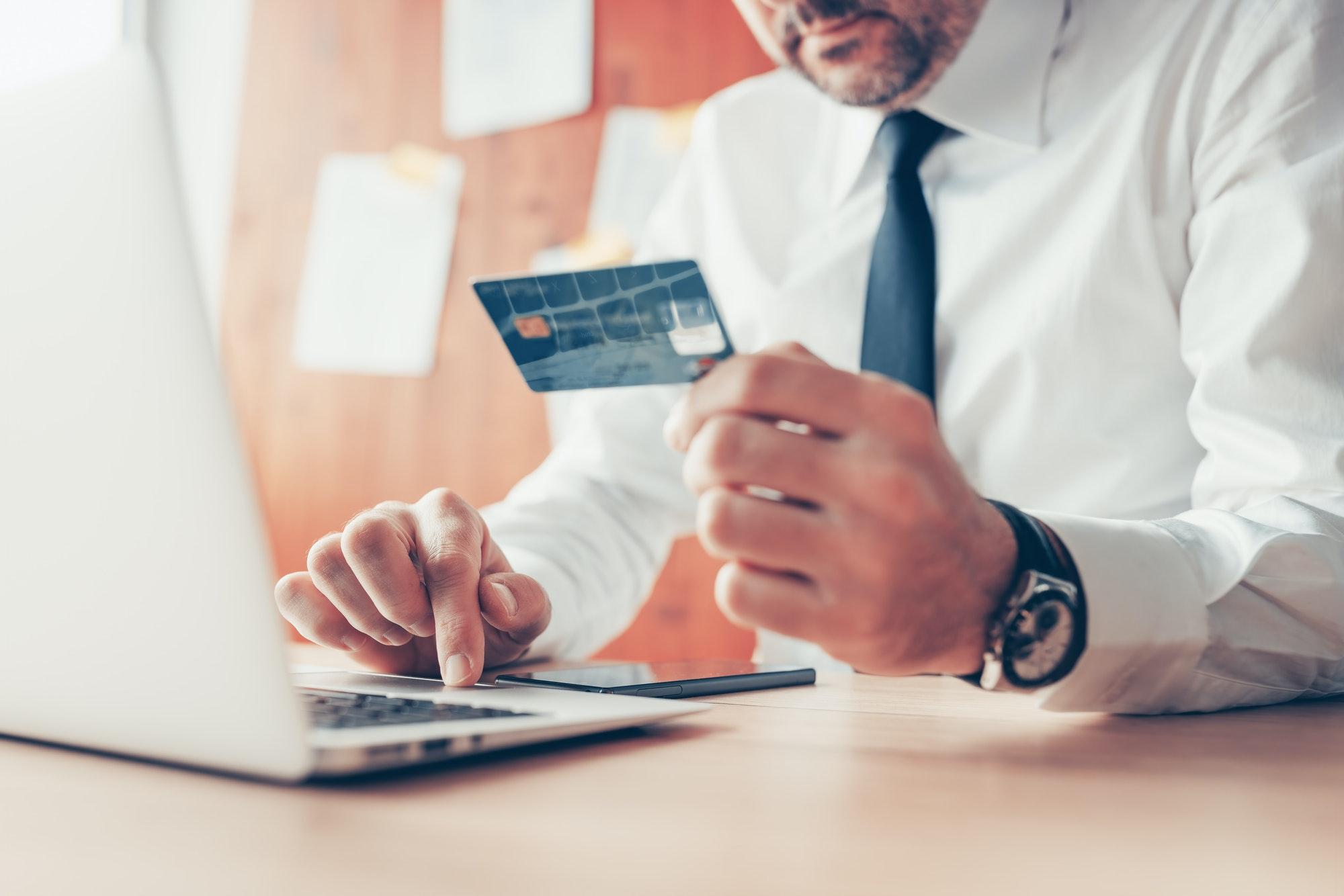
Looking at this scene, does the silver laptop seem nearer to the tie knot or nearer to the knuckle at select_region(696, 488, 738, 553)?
the knuckle at select_region(696, 488, 738, 553)

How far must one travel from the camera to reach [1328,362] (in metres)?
0.75

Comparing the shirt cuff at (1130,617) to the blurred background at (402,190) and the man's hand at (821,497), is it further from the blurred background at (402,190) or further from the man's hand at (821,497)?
the blurred background at (402,190)

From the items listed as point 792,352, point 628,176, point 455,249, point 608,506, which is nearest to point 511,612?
point 792,352

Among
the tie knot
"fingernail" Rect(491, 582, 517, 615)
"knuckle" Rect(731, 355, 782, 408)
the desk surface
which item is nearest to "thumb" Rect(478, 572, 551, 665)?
"fingernail" Rect(491, 582, 517, 615)

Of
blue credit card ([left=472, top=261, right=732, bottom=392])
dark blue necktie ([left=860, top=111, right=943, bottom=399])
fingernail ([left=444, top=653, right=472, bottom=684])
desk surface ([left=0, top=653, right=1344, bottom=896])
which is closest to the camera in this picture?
desk surface ([left=0, top=653, right=1344, bottom=896])

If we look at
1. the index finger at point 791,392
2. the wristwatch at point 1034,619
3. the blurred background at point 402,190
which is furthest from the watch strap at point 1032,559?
the blurred background at point 402,190

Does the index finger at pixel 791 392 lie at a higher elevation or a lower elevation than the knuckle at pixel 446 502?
higher

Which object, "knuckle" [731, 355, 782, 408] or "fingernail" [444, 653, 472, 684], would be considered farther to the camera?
"fingernail" [444, 653, 472, 684]

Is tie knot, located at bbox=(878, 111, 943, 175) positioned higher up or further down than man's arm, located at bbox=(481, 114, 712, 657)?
higher up

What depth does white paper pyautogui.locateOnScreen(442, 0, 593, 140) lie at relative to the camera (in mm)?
2109

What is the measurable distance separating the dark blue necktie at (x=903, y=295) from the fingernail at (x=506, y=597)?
0.43 metres

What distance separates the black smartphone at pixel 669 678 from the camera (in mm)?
628

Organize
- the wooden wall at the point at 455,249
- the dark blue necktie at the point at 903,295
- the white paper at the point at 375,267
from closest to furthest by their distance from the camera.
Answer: the dark blue necktie at the point at 903,295
the wooden wall at the point at 455,249
the white paper at the point at 375,267

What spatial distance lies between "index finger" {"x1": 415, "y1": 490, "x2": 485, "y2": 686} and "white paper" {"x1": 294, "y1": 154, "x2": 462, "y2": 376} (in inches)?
61.8
